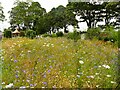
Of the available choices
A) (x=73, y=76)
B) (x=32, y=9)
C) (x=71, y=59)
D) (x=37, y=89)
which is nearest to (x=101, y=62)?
(x=71, y=59)

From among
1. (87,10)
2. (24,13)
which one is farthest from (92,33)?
(87,10)

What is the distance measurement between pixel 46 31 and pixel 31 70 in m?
7.43

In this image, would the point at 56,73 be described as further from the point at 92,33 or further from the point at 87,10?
the point at 87,10

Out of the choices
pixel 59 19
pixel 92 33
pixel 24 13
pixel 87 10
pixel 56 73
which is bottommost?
pixel 56 73

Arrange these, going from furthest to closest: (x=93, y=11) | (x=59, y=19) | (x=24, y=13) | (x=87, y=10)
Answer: (x=93, y=11) < (x=87, y=10) < (x=59, y=19) < (x=24, y=13)

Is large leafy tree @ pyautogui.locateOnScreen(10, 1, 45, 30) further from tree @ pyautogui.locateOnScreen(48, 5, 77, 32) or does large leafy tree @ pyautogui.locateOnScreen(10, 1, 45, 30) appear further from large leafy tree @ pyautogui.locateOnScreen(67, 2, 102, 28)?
large leafy tree @ pyautogui.locateOnScreen(67, 2, 102, 28)

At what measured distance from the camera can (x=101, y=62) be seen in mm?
3080

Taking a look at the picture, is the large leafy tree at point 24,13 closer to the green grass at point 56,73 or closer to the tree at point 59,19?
→ the tree at point 59,19

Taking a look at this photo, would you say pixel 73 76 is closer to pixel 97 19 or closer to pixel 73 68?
pixel 73 68

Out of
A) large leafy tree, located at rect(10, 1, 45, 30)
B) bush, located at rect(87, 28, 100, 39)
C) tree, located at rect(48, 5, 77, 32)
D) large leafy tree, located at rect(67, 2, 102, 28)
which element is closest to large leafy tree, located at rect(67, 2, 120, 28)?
Answer: large leafy tree, located at rect(67, 2, 102, 28)

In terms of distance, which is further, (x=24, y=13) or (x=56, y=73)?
(x=24, y=13)

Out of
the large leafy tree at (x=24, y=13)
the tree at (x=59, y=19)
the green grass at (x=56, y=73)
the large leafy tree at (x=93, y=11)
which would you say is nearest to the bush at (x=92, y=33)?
the tree at (x=59, y=19)

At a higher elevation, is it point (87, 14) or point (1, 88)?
point (87, 14)

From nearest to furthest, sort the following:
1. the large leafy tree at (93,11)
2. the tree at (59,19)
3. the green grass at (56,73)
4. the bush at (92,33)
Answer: the green grass at (56,73), the bush at (92,33), the tree at (59,19), the large leafy tree at (93,11)
